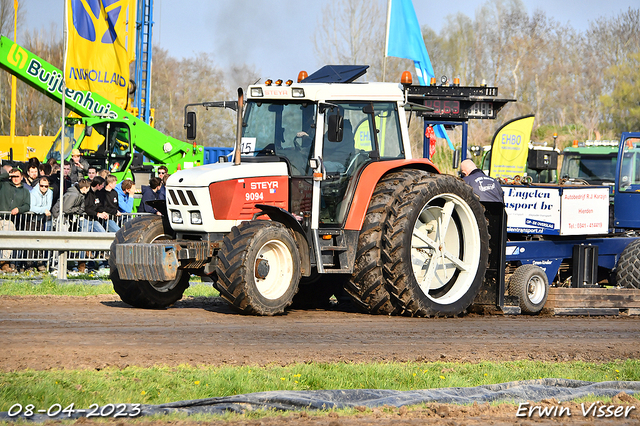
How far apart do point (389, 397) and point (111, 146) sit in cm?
1617

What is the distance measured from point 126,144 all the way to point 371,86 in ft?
38.6

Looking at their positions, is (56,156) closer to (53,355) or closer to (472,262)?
(472,262)

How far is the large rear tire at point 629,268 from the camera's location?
12422 millimetres

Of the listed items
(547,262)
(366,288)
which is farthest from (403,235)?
(547,262)

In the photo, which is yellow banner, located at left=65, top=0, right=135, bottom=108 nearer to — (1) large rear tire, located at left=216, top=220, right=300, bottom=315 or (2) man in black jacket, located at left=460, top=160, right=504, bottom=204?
(2) man in black jacket, located at left=460, top=160, right=504, bottom=204

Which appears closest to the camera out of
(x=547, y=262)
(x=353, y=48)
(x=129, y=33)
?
(x=547, y=262)

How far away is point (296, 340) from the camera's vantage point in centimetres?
751

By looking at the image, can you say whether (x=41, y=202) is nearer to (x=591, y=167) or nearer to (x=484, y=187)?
(x=484, y=187)

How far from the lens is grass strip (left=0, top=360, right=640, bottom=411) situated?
5035mm

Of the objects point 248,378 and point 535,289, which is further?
point 535,289

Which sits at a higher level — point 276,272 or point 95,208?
point 95,208

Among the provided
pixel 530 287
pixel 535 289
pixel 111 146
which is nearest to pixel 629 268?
pixel 535 289

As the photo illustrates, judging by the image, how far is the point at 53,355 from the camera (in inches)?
244

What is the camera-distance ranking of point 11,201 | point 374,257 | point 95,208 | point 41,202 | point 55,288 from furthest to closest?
point 95,208 → point 41,202 → point 11,201 → point 55,288 → point 374,257
